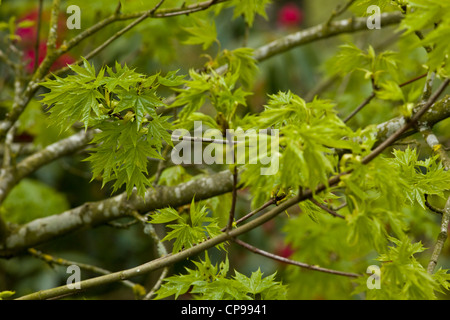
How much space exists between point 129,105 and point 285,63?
2.19m

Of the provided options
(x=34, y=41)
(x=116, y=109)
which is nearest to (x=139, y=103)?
(x=116, y=109)

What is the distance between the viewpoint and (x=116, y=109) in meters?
0.85

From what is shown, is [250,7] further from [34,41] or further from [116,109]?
[34,41]

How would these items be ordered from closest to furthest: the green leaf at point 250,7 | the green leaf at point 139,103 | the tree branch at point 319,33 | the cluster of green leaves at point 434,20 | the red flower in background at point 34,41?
the cluster of green leaves at point 434,20
the green leaf at point 139,103
the green leaf at point 250,7
the tree branch at point 319,33
the red flower in background at point 34,41

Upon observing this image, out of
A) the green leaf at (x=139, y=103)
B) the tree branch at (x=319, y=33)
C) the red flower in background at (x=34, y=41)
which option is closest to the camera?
the green leaf at (x=139, y=103)

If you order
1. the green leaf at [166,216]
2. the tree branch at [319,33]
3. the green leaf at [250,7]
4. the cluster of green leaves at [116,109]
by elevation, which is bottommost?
the green leaf at [166,216]

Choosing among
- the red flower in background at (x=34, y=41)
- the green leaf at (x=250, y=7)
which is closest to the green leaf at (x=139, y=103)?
the green leaf at (x=250, y=7)

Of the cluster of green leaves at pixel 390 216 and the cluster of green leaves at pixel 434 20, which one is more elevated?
the cluster of green leaves at pixel 434 20

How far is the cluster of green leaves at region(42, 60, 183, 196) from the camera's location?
84cm

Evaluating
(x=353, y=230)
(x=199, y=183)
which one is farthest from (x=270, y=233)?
(x=353, y=230)

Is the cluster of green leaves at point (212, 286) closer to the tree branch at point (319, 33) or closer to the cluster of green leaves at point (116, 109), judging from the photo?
the cluster of green leaves at point (116, 109)

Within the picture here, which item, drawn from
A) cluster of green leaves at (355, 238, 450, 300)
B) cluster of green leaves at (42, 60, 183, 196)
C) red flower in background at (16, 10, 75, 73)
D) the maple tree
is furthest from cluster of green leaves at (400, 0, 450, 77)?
red flower in background at (16, 10, 75, 73)

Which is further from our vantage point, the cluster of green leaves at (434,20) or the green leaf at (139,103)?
the green leaf at (139,103)

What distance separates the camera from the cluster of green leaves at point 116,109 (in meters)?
0.84
